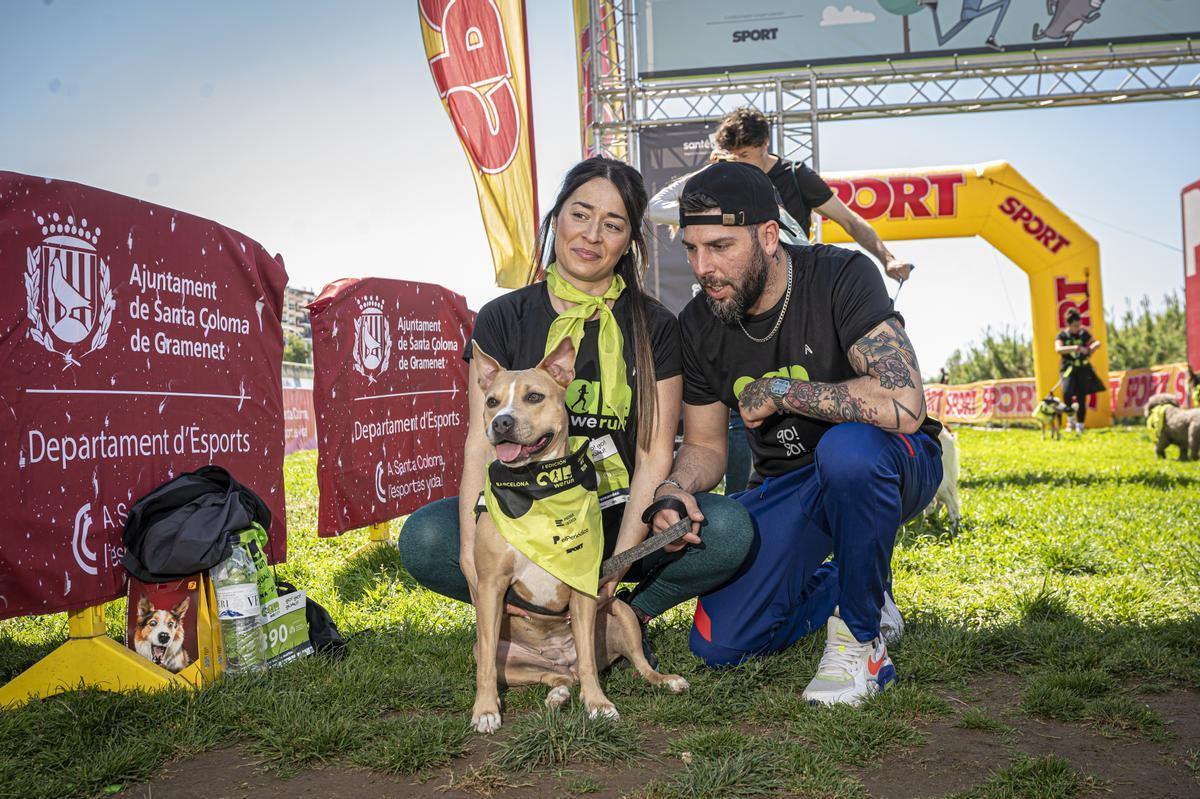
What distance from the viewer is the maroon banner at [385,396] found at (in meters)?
4.61

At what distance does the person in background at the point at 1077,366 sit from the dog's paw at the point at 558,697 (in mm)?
12397

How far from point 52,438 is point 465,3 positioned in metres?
4.02

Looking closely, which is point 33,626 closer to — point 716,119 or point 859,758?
point 859,758

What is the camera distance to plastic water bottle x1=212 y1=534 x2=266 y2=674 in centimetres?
278

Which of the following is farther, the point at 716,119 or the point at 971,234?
the point at 971,234

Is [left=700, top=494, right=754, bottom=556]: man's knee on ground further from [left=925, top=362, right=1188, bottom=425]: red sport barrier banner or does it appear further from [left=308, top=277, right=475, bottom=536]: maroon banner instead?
[left=925, top=362, right=1188, bottom=425]: red sport barrier banner

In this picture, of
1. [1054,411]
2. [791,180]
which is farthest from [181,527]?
[1054,411]

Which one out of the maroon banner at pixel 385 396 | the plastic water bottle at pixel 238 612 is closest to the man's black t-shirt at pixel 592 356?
the plastic water bottle at pixel 238 612

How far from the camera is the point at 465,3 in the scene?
5.52 meters

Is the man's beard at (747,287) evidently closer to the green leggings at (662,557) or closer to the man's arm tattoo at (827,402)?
the man's arm tattoo at (827,402)

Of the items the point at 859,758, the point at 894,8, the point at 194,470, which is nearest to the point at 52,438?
the point at 194,470

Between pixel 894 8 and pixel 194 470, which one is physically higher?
pixel 894 8

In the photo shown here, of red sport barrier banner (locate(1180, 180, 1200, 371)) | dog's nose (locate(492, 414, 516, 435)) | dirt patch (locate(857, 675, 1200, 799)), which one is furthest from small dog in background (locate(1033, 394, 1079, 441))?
dog's nose (locate(492, 414, 516, 435))

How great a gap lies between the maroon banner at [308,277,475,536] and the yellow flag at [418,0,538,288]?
0.61 m
